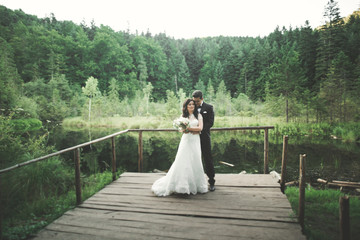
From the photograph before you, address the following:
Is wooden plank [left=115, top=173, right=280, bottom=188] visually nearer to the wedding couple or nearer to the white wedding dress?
the wedding couple

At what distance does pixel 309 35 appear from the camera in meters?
41.8

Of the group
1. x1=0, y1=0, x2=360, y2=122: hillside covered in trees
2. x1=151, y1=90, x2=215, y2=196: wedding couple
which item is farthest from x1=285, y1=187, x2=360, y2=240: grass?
x1=0, y1=0, x2=360, y2=122: hillside covered in trees

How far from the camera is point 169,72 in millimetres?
62031

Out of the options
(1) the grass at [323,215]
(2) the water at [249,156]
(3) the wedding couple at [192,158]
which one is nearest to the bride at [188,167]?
(3) the wedding couple at [192,158]

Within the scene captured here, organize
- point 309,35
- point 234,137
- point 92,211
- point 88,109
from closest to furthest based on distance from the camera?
point 92,211
point 234,137
point 88,109
point 309,35

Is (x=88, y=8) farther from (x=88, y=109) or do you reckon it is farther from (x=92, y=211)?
(x=92, y=211)

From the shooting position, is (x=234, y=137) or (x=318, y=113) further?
(x=318, y=113)

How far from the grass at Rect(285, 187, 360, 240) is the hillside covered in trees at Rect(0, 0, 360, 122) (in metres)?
13.5

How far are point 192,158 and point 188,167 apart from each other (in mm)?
201

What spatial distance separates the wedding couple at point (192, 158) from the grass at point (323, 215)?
5.85 feet

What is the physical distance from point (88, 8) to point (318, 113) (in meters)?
70.2

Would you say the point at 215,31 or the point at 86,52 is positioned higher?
the point at 215,31

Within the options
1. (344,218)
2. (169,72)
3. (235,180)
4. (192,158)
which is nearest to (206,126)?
(192,158)

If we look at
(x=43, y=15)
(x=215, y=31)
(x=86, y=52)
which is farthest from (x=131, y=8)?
(x=215, y=31)
